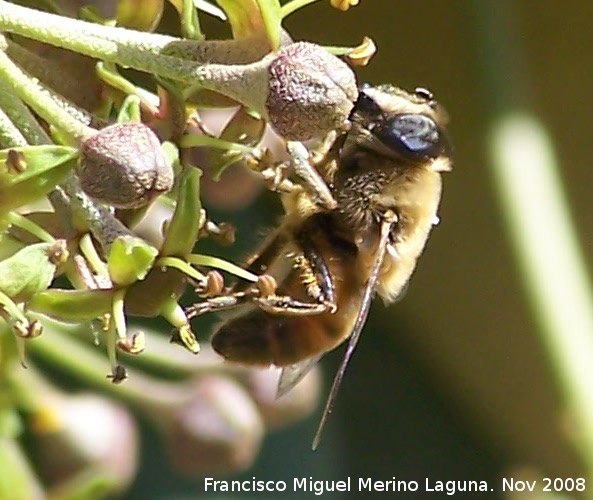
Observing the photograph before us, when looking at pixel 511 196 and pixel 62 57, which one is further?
pixel 511 196

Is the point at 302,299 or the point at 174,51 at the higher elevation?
the point at 174,51

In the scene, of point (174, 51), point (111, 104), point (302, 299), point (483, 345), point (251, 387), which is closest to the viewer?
point (174, 51)

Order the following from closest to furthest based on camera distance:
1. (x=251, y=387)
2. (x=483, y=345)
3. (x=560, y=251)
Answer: (x=251, y=387), (x=560, y=251), (x=483, y=345)

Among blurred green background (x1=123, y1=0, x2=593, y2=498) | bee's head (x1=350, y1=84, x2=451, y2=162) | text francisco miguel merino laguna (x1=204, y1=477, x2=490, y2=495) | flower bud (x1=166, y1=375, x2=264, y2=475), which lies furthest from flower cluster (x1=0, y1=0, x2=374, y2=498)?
blurred green background (x1=123, y1=0, x2=593, y2=498)

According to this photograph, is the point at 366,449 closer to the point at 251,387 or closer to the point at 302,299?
the point at 251,387

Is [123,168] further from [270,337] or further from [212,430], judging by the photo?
[212,430]

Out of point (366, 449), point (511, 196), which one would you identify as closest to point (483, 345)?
point (366, 449)

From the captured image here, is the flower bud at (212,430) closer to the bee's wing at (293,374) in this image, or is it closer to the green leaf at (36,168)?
the bee's wing at (293,374)
